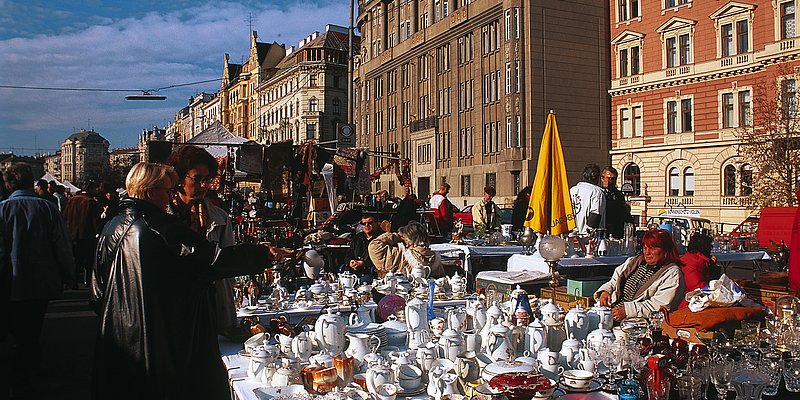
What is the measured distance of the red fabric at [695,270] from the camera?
6117mm

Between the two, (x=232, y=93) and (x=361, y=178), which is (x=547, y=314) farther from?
(x=232, y=93)

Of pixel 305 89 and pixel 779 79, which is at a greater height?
pixel 305 89

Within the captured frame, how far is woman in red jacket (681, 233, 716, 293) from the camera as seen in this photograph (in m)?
6.12

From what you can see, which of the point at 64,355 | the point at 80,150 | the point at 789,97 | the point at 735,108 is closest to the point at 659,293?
the point at 64,355

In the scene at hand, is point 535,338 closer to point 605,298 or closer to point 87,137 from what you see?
point 605,298

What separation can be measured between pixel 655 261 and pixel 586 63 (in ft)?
101

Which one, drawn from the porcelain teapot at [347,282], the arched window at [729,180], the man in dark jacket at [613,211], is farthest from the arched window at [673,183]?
the porcelain teapot at [347,282]

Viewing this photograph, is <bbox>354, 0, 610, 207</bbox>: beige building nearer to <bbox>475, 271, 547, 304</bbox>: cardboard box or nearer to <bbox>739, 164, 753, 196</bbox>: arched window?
<bbox>739, 164, 753, 196</bbox>: arched window

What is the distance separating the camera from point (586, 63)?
112 feet

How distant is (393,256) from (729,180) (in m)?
26.0

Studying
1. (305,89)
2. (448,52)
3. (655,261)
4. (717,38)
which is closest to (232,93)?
(305,89)

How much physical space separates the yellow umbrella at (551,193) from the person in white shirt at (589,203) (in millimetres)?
1060

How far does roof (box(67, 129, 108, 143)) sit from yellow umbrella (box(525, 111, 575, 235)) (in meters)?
175

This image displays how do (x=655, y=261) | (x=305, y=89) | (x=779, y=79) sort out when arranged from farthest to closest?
1. (x=305, y=89)
2. (x=779, y=79)
3. (x=655, y=261)
